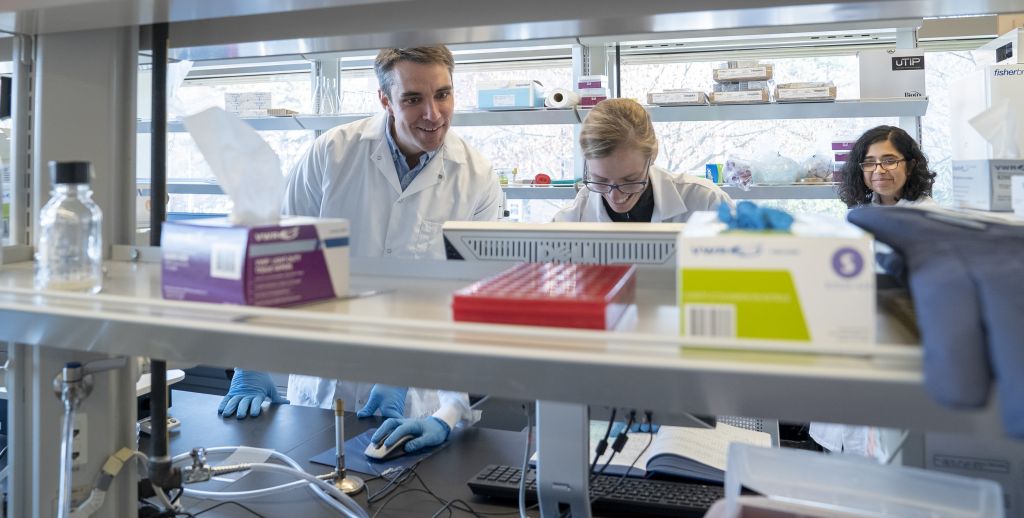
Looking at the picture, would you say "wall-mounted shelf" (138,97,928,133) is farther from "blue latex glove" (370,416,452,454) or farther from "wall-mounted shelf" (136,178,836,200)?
"blue latex glove" (370,416,452,454)

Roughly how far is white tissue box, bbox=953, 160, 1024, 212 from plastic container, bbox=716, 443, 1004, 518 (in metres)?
0.42

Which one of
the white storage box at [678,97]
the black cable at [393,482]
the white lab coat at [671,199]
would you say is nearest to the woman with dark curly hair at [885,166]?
the white storage box at [678,97]

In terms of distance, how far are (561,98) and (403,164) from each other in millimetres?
1097

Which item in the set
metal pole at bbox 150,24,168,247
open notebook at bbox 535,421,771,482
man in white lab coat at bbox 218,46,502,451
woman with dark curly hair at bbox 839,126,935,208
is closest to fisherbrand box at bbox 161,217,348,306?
metal pole at bbox 150,24,168,247

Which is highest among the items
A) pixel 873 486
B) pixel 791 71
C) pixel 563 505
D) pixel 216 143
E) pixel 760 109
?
pixel 791 71

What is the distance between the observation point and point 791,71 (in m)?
3.92

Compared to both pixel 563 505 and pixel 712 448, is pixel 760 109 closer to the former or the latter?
pixel 712 448

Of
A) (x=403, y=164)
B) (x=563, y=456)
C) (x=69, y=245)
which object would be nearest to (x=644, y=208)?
(x=403, y=164)

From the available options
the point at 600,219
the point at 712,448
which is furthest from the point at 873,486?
the point at 600,219

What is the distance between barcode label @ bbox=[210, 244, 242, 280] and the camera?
2.30 ft

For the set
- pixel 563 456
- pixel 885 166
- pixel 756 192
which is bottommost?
pixel 563 456

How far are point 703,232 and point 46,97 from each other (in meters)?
0.95

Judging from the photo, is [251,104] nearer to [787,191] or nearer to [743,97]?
[743,97]

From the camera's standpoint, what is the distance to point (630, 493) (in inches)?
47.8
